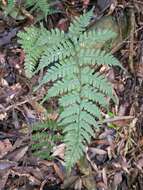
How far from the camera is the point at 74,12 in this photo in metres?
3.64

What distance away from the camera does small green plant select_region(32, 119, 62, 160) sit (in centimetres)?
325


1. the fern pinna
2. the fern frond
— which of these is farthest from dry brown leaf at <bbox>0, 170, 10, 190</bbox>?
the fern frond

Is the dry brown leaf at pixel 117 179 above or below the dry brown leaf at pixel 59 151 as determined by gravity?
below

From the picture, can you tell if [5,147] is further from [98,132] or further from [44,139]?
[98,132]

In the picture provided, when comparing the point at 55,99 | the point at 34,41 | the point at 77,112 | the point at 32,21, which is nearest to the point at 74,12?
the point at 32,21

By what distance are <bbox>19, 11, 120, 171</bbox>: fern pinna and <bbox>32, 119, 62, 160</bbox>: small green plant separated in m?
0.29

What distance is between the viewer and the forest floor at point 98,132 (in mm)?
3229

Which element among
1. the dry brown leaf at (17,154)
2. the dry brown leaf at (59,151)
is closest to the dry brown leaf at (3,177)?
the dry brown leaf at (17,154)

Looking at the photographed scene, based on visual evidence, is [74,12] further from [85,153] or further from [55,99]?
[85,153]

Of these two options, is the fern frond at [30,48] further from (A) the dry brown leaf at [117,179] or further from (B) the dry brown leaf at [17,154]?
(A) the dry brown leaf at [117,179]

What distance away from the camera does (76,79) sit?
292 centimetres

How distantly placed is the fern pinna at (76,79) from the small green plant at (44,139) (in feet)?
0.95

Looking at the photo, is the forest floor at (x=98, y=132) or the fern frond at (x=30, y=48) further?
the forest floor at (x=98, y=132)

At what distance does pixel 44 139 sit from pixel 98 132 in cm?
48
